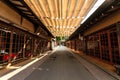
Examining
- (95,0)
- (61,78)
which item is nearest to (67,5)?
(95,0)

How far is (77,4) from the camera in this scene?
7.43m

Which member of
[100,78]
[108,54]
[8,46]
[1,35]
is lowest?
[100,78]

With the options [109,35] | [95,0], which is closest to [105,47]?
[109,35]

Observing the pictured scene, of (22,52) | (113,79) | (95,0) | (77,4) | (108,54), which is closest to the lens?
(113,79)

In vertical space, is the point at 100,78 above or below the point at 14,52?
below

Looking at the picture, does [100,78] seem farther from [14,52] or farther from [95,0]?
[14,52]

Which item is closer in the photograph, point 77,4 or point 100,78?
point 100,78

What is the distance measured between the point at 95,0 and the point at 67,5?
70.8 inches

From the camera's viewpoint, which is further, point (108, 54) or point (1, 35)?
point (108, 54)

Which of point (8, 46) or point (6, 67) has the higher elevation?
point (8, 46)

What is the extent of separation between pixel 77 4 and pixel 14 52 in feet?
18.5

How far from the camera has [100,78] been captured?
4.68 metres

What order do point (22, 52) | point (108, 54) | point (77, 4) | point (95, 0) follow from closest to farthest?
point (95, 0), point (77, 4), point (108, 54), point (22, 52)

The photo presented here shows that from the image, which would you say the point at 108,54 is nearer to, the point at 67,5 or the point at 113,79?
the point at 113,79
